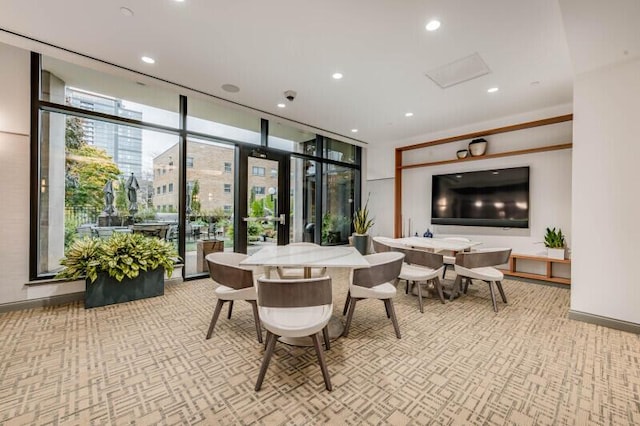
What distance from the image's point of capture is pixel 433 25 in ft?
8.21

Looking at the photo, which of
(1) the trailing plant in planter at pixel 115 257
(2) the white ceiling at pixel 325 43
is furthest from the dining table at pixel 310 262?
(2) the white ceiling at pixel 325 43

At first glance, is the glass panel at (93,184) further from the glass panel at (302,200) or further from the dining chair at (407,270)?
the dining chair at (407,270)

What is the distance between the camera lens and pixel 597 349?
91.6 inches

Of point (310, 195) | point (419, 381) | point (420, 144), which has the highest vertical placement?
point (420, 144)

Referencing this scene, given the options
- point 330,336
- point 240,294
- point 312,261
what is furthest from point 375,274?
point 240,294

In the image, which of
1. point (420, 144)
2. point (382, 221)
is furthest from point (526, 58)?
point (382, 221)

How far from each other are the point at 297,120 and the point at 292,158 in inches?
31.9

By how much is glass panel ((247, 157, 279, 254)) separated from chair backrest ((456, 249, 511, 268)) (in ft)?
11.1

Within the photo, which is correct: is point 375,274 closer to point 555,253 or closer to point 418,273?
point 418,273

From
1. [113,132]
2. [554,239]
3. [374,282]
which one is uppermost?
[113,132]

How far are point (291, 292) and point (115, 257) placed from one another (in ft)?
9.53

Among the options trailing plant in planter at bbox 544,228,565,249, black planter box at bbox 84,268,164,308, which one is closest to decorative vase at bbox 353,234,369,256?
trailing plant in planter at bbox 544,228,565,249

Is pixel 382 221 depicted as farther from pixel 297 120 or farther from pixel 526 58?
pixel 526 58

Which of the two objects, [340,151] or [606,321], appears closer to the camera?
[606,321]
